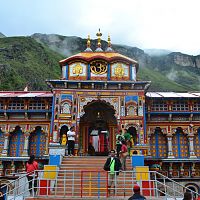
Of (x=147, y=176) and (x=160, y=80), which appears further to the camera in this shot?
(x=160, y=80)

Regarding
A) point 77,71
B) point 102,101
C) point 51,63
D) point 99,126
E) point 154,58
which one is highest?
point 154,58

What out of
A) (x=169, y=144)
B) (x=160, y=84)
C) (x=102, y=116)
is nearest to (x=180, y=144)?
(x=169, y=144)

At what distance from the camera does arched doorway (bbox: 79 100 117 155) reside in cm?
2356

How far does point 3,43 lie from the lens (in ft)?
276

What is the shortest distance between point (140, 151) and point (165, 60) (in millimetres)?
120687

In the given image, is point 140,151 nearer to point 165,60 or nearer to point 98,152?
point 98,152

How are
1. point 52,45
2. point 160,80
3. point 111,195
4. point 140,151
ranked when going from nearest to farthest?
point 111,195, point 140,151, point 160,80, point 52,45

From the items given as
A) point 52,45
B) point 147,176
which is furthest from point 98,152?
point 52,45

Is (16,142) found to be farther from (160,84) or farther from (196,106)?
(160,84)

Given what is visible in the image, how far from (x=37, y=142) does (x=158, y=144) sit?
9455 millimetres

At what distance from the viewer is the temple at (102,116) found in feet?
71.9

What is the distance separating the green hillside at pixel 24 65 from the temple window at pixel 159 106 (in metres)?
42.5

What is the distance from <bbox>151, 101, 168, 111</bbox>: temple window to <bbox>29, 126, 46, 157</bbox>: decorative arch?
891 cm

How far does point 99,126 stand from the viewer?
78.3 ft
